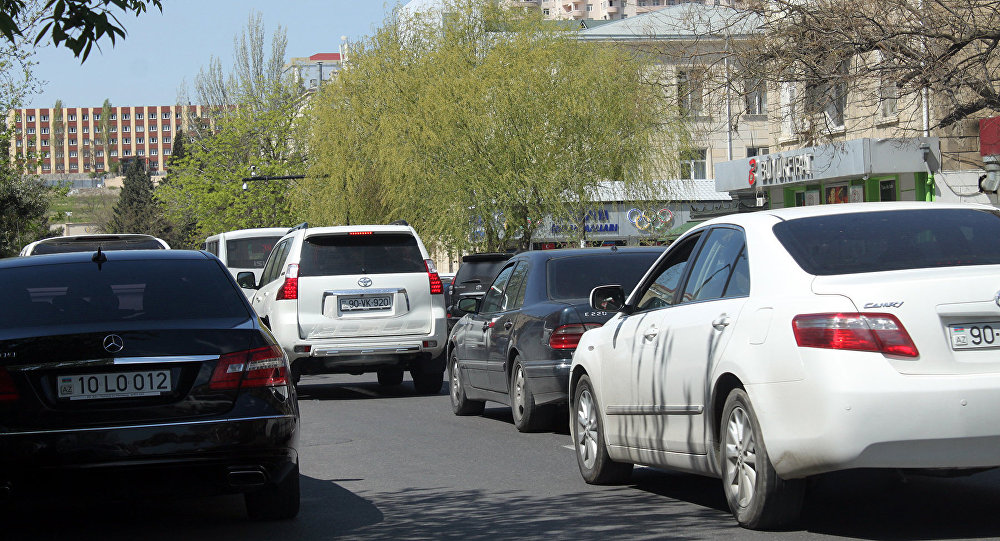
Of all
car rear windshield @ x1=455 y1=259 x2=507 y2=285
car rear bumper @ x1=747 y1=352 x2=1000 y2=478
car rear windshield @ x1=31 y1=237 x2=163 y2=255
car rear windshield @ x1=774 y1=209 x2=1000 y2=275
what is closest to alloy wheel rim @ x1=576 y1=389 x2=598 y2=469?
car rear windshield @ x1=774 y1=209 x2=1000 y2=275

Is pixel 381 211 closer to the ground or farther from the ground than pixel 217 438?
farther from the ground

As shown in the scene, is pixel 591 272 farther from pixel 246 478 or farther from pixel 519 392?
pixel 246 478

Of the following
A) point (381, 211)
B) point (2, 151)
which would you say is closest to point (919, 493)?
point (2, 151)

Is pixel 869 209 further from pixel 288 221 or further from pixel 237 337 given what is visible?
pixel 288 221

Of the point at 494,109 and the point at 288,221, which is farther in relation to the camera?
the point at 288,221

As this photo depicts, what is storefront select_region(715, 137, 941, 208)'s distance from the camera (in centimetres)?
3061

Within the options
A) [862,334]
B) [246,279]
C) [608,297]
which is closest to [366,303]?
[246,279]

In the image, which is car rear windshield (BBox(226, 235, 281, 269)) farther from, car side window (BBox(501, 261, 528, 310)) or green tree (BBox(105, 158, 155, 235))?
green tree (BBox(105, 158, 155, 235))

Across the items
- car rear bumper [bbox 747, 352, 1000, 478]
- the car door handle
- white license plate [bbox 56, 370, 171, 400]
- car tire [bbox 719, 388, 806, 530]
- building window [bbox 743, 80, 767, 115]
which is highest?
building window [bbox 743, 80, 767, 115]

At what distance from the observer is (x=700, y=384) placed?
22.3 feet

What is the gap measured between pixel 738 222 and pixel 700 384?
0.91 metres

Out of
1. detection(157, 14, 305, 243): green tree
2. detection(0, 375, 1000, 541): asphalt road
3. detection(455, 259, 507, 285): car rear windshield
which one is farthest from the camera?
detection(157, 14, 305, 243): green tree

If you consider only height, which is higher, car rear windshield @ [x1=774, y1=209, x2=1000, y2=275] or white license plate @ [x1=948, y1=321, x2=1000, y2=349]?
car rear windshield @ [x1=774, y1=209, x2=1000, y2=275]

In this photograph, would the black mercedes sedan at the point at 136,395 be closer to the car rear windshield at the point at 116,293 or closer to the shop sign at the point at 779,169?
the car rear windshield at the point at 116,293
